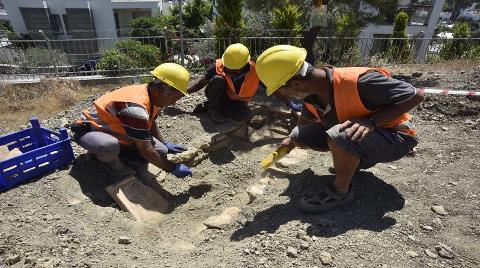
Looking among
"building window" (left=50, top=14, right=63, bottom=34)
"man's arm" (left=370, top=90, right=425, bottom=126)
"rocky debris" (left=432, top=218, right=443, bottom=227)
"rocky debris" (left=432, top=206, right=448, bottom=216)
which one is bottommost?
"building window" (left=50, top=14, right=63, bottom=34)

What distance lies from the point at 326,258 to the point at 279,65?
1.32 meters

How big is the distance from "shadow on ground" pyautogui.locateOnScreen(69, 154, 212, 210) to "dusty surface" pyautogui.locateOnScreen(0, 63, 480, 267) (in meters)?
0.01

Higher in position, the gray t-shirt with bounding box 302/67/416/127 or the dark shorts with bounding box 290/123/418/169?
the gray t-shirt with bounding box 302/67/416/127

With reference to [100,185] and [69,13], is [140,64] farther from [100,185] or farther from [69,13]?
[69,13]

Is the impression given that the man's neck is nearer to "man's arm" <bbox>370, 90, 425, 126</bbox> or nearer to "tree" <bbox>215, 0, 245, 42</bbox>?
"man's arm" <bbox>370, 90, 425, 126</bbox>

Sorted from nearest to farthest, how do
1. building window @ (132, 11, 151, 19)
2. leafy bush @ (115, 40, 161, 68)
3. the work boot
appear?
the work boot < leafy bush @ (115, 40, 161, 68) < building window @ (132, 11, 151, 19)

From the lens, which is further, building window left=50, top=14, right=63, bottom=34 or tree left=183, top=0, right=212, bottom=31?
tree left=183, top=0, right=212, bottom=31

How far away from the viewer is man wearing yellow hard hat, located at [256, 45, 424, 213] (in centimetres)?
242

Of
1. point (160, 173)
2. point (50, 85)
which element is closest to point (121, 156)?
point (160, 173)

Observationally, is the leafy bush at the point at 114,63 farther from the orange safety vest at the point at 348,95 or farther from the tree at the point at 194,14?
the tree at the point at 194,14

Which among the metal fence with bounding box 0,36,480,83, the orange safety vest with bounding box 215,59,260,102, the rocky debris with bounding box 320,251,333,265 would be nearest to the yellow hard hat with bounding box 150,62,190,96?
the orange safety vest with bounding box 215,59,260,102

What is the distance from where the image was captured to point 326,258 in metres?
2.18

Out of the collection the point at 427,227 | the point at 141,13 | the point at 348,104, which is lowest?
the point at 427,227

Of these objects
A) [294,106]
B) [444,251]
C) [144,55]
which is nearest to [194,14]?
[144,55]
